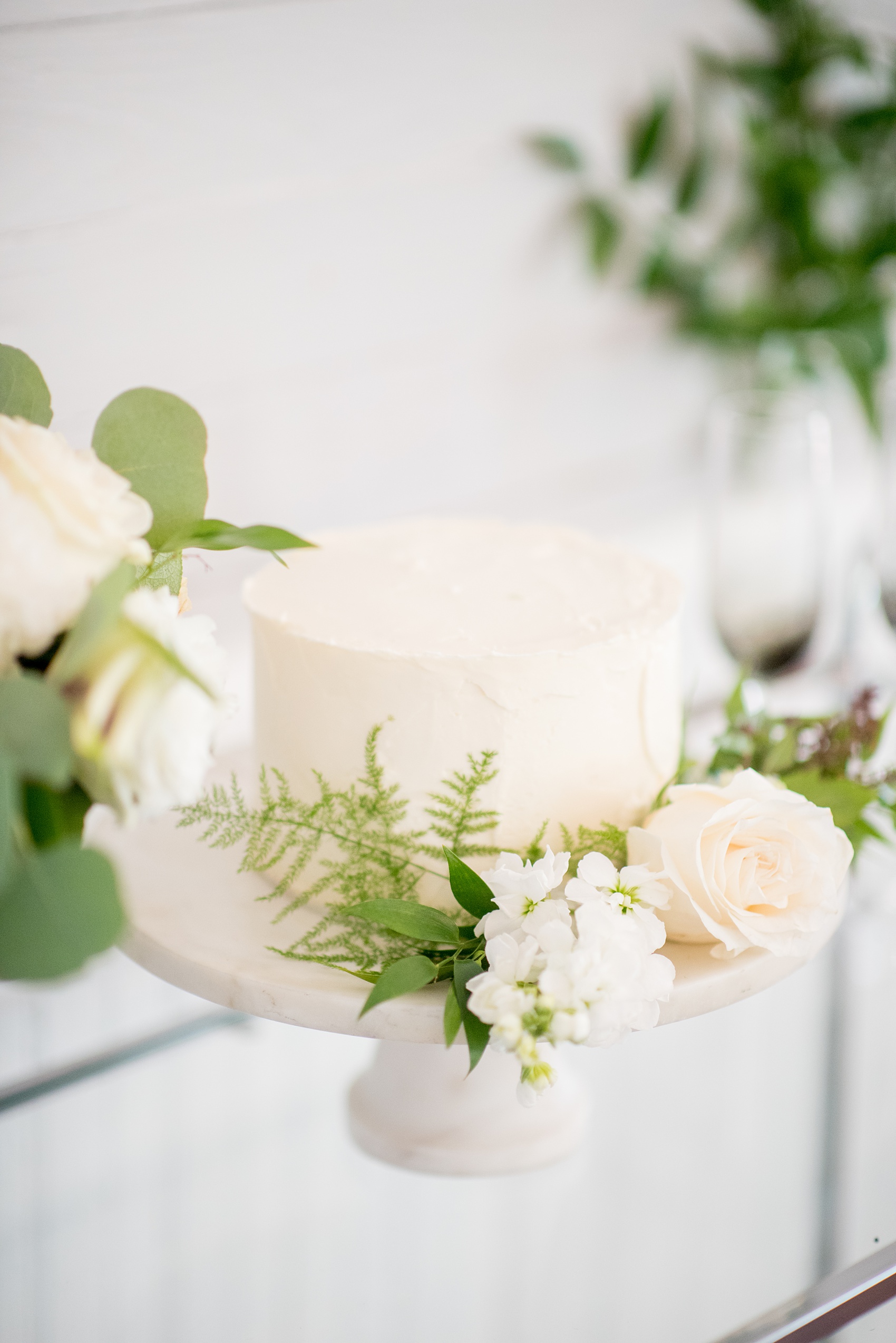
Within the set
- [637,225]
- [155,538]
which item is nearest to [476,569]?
[155,538]

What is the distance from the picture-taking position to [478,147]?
1040 millimetres

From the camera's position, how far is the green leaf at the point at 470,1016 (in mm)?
509

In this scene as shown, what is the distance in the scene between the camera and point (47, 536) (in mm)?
411

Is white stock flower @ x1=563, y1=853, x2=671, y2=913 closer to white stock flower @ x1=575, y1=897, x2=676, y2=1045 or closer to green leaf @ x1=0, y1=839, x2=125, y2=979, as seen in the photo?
white stock flower @ x1=575, y1=897, x2=676, y2=1045

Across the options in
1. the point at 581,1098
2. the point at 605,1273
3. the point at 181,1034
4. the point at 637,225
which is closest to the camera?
the point at 605,1273

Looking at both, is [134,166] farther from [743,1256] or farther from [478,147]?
[743,1256]

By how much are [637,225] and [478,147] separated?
25 cm

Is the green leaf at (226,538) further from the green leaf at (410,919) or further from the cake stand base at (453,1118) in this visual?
the cake stand base at (453,1118)

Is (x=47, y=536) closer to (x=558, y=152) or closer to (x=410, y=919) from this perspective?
(x=410, y=919)

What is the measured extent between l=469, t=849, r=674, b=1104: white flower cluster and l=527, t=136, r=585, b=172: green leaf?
79 centimetres

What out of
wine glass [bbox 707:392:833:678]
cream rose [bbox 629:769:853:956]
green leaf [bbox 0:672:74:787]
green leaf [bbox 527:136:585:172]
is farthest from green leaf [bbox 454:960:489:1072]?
green leaf [bbox 527:136:585:172]

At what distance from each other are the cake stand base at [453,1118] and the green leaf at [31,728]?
1.09 ft

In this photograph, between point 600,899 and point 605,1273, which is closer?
point 600,899

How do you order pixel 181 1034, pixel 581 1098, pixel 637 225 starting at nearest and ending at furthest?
pixel 581 1098 < pixel 181 1034 < pixel 637 225
